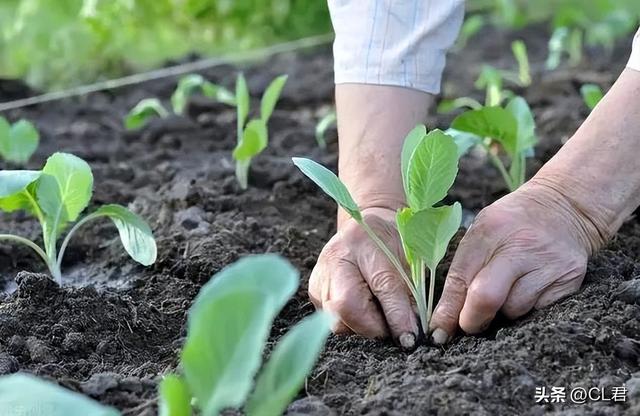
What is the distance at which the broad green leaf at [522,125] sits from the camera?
1958 millimetres

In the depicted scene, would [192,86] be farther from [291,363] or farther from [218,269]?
[291,363]

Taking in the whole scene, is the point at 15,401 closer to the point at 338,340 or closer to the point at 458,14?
the point at 338,340

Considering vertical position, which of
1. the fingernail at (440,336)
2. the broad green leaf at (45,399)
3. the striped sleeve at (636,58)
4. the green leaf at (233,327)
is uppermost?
the striped sleeve at (636,58)

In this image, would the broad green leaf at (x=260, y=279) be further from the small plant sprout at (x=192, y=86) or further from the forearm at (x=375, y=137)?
the small plant sprout at (x=192, y=86)

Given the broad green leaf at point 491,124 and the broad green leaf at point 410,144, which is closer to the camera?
the broad green leaf at point 410,144

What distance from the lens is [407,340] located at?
141cm

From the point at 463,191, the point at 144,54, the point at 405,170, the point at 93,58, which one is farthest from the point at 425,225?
the point at 144,54

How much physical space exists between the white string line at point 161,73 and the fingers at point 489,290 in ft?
6.63

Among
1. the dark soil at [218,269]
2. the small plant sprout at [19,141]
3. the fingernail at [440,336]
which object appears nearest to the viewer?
the dark soil at [218,269]

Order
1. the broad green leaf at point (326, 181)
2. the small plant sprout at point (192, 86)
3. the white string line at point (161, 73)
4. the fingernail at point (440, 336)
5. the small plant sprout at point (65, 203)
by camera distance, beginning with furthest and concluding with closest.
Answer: the white string line at point (161, 73), the small plant sprout at point (192, 86), the small plant sprout at point (65, 203), the fingernail at point (440, 336), the broad green leaf at point (326, 181)

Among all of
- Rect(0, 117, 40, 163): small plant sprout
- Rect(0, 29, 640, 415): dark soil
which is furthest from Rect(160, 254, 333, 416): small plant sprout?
Rect(0, 117, 40, 163): small plant sprout

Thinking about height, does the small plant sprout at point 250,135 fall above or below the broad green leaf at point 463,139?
below

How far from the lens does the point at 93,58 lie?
3721 mm

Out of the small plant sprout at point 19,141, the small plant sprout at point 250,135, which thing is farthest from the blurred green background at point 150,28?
the small plant sprout at point 250,135
